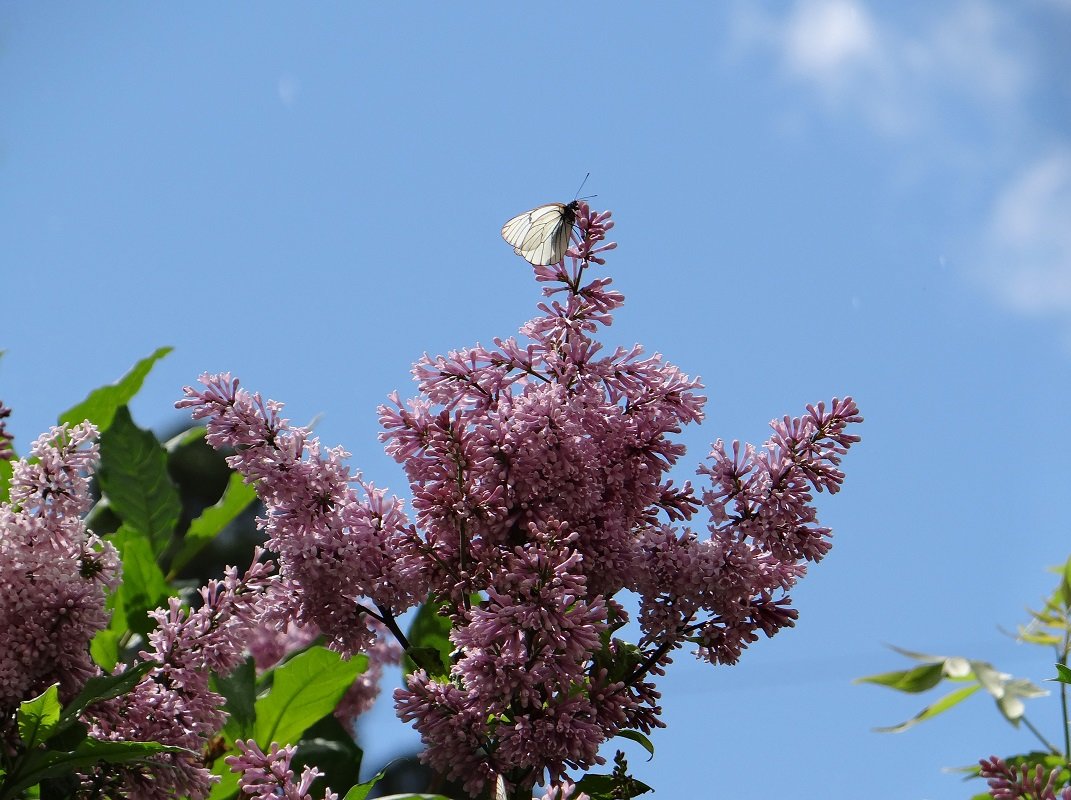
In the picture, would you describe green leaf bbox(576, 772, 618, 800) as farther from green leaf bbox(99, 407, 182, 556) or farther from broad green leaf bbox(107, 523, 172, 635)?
green leaf bbox(99, 407, 182, 556)

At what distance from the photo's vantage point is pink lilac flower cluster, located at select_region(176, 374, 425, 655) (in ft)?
4.81

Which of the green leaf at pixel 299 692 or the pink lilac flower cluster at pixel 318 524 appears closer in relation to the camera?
the pink lilac flower cluster at pixel 318 524

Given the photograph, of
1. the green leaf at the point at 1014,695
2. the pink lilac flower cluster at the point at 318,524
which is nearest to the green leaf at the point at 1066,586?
the green leaf at the point at 1014,695

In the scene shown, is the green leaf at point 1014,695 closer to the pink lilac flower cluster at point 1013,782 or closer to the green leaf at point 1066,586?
the green leaf at point 1066,586

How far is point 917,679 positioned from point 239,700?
1.43 metres

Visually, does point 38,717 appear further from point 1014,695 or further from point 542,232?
point 1014,695

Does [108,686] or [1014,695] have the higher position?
[1014,695]

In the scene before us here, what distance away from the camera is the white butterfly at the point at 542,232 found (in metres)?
1.58

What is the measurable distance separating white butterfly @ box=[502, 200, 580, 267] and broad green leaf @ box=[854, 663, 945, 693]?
1438 millimetres

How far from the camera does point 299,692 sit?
85.6 inches

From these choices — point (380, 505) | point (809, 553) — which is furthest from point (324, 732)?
point (809, 553)

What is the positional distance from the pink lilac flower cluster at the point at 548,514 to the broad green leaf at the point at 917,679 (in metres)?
1.26

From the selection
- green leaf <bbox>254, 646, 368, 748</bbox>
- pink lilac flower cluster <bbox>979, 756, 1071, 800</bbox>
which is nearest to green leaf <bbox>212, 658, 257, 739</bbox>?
green leaf <bbox>254, 646, 368, 748</bbox>

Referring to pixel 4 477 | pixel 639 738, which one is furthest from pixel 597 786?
pixel 4 477
